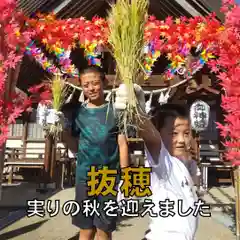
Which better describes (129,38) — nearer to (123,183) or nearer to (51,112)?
(123,183)

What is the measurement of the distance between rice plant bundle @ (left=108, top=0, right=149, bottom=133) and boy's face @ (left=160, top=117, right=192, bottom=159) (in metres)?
→ 0.27

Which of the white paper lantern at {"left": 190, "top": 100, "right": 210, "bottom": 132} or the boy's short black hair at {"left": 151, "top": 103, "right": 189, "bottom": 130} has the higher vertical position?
the white paper lantern at {"left": 190, "top": 100, "right": 210, "bottom": 132}

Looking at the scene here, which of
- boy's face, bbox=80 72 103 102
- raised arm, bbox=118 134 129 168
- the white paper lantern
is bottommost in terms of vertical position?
raised arm, bbox=118 134 129 168

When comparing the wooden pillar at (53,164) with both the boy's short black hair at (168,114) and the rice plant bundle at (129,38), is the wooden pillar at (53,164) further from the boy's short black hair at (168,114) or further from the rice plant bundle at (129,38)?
the rice plant bundle at (129,38)

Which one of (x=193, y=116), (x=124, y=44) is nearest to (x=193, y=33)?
(x=193, y=116)

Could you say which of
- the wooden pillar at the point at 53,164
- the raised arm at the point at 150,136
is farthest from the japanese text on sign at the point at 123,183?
the wooden pillar at the point at 53,164

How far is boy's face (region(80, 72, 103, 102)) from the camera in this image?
99.5 inches

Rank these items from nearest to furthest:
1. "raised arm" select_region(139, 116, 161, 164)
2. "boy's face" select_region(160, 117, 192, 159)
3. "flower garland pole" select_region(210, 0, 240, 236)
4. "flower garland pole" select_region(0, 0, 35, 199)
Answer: "raised arm" select_region(139, 116, 161, 164) < "boy's face" select_region(160, 117, 192, 159) < "flower garland pole" select_region(0, 0, 35, 199) < "flower garland pole" select_region(210, 0, 240, 236)

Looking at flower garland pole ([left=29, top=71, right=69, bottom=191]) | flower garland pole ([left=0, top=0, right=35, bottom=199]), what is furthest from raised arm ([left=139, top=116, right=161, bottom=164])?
flower garland pole ([left=0, top=0, right=35, bottom=199])

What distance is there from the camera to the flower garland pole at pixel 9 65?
3.33 metres

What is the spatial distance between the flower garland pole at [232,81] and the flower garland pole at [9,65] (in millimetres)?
2388

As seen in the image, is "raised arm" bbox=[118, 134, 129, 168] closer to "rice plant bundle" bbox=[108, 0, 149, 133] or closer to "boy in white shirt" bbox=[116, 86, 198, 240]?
"boy in white shirt" bbox=[116, 86, 198, 240]

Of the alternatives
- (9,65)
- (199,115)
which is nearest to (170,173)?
(9,65)

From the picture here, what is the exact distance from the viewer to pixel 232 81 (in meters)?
3.78
